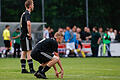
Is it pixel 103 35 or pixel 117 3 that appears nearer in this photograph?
pixel 103 35

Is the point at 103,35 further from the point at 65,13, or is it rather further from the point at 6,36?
the point at 65,13

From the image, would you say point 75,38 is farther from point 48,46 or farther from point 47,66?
point 47,66

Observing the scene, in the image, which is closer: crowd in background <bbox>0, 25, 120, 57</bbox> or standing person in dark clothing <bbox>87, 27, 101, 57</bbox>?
crowd in background <bbox>0, 25, 120, 57</bbox>

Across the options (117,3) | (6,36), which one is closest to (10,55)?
(6,36)

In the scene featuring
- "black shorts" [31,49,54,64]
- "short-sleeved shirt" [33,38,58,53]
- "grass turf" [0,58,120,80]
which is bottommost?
"grass turf" [0,58,120,80]

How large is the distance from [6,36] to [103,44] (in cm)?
612

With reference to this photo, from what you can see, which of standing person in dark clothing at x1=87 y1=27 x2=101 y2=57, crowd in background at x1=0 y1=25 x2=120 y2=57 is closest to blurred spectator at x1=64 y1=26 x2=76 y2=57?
crowd in background at x1=0 y1=25 x2=120 y2=57

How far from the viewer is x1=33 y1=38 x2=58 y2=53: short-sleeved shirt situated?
41.8 feet

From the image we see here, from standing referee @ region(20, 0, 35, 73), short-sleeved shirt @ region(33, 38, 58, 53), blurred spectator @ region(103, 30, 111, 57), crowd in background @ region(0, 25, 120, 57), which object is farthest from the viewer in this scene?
blurred spectator @ region(103, 30, 111, 57)

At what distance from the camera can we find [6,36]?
29328mm

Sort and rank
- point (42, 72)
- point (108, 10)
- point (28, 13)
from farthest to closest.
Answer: point (108, 10)
point (28, 13)
point (42, 72)

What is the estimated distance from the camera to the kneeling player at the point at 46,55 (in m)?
12.8

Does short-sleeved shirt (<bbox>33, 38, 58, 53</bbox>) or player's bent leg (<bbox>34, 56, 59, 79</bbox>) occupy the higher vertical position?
short-sleeved shirt (<bbox>33, 38, 58, 53</bbox>)

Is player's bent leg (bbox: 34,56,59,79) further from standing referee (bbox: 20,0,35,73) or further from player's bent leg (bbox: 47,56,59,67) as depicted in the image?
standing referee (bbox: 20,0,35,73)
